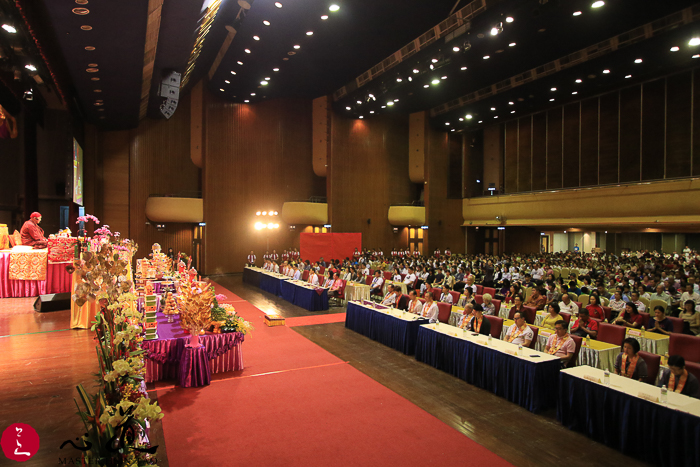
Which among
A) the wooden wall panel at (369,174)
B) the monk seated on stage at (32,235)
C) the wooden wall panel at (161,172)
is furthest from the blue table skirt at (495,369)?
the wooden wall panel at (161,172)

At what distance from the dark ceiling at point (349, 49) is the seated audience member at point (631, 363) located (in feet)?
29.4

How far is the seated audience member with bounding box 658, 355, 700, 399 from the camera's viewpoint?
4.08 m

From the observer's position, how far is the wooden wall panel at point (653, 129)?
19.1 meters

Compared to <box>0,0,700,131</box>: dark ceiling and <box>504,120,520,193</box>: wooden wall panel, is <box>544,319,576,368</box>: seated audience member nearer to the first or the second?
<box>0,0,700,131</box>: dark ceiling

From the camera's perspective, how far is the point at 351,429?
452 centimetres

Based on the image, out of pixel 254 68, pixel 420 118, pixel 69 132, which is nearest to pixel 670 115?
pixel 420 118

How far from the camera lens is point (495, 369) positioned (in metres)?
5.59

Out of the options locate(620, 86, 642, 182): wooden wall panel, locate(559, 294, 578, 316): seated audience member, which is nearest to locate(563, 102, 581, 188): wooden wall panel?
locate(620, 86, 642, 182): wooden wall panel

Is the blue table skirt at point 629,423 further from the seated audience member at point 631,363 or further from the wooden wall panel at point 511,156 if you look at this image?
the wooden wall panel at point 511,156

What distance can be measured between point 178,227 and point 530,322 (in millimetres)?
19016

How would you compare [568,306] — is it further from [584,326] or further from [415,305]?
[415,305]

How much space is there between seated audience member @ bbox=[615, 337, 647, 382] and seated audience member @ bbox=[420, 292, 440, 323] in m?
3.29

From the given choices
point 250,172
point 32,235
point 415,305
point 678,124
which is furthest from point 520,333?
point 678,124

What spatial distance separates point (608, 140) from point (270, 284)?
19043 mm
